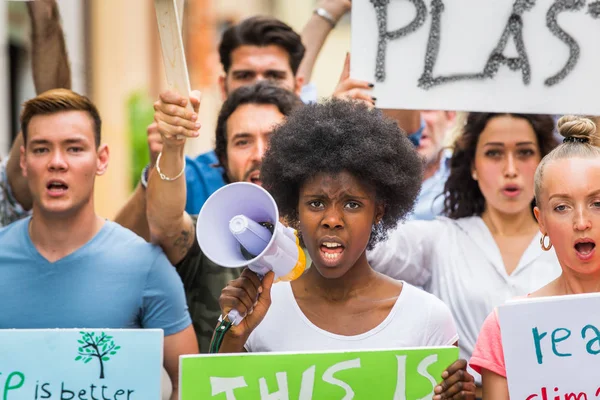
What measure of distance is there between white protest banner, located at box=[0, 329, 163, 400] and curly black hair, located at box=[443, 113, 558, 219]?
1.70 m

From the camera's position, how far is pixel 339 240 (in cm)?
351

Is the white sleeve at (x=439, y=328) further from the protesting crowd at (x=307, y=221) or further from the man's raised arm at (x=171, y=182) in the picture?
the man's raised arm at (x=171, y=182)

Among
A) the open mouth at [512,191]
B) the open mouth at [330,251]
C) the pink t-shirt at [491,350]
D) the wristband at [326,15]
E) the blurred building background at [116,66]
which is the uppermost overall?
the blurred building background at [116,66]

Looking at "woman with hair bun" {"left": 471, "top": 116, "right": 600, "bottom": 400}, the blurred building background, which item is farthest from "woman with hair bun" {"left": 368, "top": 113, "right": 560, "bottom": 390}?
the blurred building background

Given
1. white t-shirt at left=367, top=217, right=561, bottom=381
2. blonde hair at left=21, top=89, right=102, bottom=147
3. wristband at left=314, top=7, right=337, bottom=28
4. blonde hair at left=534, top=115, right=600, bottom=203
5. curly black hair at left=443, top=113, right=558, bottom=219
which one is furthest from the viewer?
wristband at left=314, top=7, right=337, bottom=28

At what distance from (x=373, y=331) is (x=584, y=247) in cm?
69

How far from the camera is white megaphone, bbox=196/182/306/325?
319 cm

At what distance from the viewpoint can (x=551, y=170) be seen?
346 centimetres

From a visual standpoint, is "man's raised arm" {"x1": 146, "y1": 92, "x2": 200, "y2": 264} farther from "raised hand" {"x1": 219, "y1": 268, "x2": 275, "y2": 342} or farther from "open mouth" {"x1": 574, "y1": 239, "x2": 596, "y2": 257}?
"open mouth" {"x1": 574, "y1": 239, "x2": 596, "y2": 257}

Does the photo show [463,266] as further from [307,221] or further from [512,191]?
[307,221]

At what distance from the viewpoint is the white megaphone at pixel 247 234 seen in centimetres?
319

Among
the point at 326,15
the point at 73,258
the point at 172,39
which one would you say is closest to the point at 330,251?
the point at 172,39

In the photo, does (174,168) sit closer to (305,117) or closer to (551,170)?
(305,117)

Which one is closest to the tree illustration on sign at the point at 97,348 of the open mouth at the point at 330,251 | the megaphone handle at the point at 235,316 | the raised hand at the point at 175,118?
the megaphone handle at the point at 235,316
